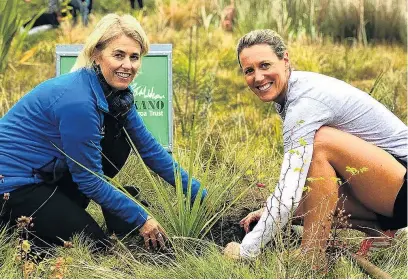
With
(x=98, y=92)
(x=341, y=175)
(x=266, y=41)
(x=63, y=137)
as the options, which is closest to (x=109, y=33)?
(x=98, y=92)

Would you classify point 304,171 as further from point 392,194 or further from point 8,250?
point 8,250

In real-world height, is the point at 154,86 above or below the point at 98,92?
below

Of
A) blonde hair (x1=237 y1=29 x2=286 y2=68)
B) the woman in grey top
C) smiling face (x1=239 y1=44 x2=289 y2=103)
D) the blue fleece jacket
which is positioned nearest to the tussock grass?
the woman in grey top

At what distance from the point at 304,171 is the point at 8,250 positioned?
135cm

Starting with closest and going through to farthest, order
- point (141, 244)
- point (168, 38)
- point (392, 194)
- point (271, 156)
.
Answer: point (392, 194)
point (141, 244)
point (271, 156)
point (168, 38)

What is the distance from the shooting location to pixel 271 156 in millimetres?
5258

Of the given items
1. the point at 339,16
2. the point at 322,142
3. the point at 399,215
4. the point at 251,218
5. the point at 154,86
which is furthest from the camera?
the point at 339,16

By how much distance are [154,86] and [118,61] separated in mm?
1440

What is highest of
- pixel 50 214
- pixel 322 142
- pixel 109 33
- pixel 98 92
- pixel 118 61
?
pixel 109 33

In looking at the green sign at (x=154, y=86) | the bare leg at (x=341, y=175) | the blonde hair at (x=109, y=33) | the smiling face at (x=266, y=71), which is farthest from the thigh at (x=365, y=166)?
the green sign at (x=154, y=86)

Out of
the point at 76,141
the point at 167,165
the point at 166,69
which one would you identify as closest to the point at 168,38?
the point at 166,69

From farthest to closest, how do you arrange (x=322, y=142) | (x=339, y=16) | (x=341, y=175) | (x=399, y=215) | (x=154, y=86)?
(x=339, y=16) → (x=154, y=86) → (x=399, y=215) → (x=341, y=175) → (x=322, y=142)

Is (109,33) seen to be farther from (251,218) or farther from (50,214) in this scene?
(251,218)

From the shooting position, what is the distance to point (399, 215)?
12.9 feet
